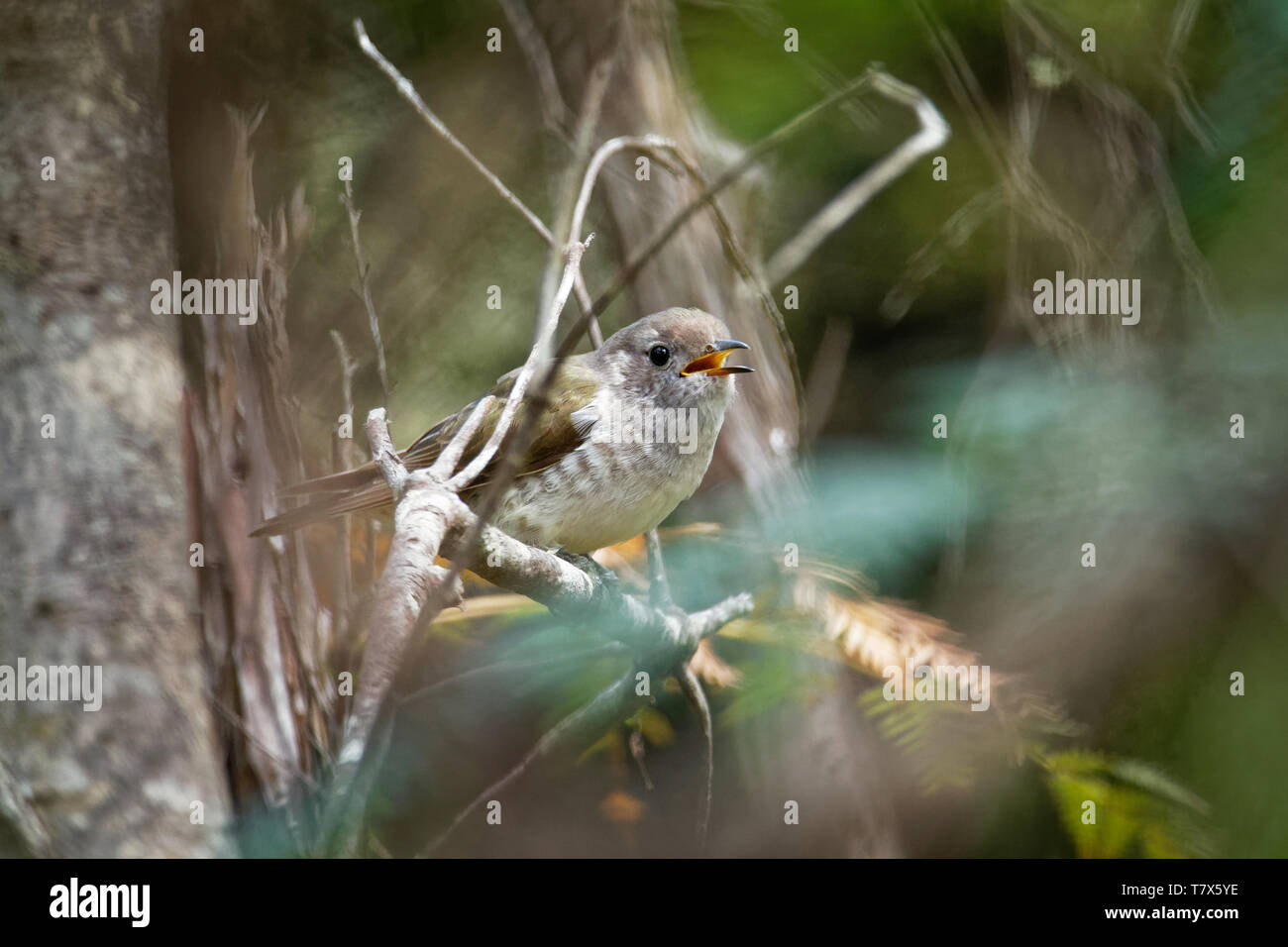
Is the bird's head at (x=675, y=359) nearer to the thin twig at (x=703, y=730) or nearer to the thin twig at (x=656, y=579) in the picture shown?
the thin twig at (x=656, y=579)

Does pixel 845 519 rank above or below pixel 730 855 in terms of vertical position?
above

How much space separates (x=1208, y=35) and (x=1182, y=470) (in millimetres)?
834

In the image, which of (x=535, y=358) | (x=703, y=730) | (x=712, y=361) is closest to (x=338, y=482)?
(x=535, y=358)

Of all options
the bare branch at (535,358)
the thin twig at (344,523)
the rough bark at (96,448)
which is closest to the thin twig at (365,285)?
the thin twig at (344,523)

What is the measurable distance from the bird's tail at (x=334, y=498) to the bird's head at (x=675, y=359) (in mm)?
481

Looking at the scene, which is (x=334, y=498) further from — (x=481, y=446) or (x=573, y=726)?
(x=573, y=726)

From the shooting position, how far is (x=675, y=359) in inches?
71.0

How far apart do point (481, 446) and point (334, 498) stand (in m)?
0.27

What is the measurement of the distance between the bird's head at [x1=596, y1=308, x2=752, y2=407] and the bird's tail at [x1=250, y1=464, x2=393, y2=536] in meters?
0.48

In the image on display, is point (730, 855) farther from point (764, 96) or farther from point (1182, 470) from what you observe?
point (764, 96)

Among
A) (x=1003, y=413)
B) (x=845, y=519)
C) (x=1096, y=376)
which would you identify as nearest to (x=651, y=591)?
(x=845, y=519)

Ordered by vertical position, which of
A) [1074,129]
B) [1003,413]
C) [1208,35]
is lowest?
[1003,413]

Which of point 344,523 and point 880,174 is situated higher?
point 880,174

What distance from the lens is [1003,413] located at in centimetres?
187
